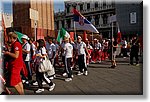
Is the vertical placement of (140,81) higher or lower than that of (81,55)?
lower

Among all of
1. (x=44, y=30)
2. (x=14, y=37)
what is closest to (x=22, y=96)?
(x=14, y=37)

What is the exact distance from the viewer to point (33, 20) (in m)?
6.21

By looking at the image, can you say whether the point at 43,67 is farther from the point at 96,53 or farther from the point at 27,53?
the point at 96,53

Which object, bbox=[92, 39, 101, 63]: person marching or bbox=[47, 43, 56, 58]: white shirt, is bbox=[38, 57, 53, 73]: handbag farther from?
bbox=[92, 39, 101, 63]: person marching

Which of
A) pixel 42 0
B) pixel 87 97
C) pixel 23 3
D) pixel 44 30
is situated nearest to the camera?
pixel 87 97

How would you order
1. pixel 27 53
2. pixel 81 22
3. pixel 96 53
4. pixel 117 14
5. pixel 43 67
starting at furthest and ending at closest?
pixel 96 53 → pixel 117 14 → pixel 81 22 → pixel 27 53 → pixel 43 67

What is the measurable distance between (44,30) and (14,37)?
3.61m

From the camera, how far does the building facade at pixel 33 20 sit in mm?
5146

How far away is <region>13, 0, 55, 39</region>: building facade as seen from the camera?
5146 mm

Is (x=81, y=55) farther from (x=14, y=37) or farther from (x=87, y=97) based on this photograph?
(x=14, y=37)

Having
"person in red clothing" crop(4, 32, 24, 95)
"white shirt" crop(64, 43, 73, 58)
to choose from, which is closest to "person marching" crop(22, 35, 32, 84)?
"white shirt" crop(64, 43, 73, 58)

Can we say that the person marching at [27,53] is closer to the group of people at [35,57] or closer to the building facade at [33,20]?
the group of people at [35,57]

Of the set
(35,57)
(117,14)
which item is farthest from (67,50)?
(117,14)

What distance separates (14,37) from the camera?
12.2ft
